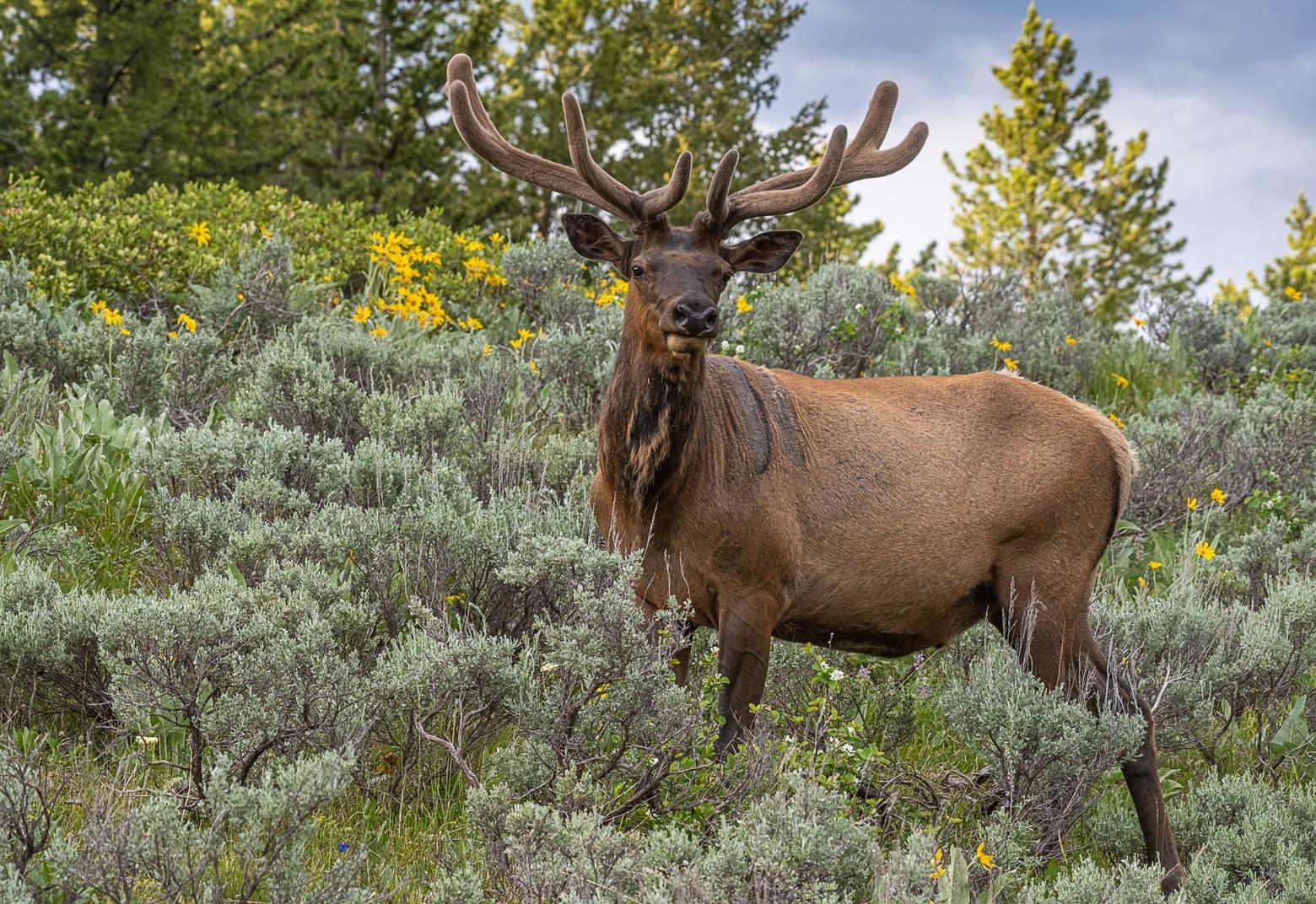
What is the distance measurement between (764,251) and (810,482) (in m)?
1.09

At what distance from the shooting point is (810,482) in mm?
5207

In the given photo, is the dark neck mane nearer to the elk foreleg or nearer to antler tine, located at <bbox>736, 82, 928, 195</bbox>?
the elk foreleg

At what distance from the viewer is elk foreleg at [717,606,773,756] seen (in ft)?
15.5

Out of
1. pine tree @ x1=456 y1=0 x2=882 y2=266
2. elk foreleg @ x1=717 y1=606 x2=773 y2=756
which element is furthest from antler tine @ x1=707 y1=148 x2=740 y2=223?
pine tree @ x1=456 y1=0 x2=882 y2=266

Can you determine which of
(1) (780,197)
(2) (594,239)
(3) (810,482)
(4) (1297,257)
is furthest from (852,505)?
(4) (1297,257)

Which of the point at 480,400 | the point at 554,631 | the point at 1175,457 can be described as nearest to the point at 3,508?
the point at 480,400

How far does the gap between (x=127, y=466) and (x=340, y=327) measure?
2055mm

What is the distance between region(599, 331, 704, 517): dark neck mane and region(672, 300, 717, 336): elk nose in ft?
0.82

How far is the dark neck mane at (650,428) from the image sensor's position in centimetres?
486

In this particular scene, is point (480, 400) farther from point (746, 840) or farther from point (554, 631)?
point (746, 840)

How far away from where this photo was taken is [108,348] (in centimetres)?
753

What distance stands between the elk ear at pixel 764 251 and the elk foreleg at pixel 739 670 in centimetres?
158

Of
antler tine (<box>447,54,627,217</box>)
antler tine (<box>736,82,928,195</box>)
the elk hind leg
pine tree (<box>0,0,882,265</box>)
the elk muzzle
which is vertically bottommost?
the elk hind leg

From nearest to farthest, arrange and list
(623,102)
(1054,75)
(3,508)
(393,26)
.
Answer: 1. (3,508)
2. (393,26)
3. (623,102)
4. (1054,75)
